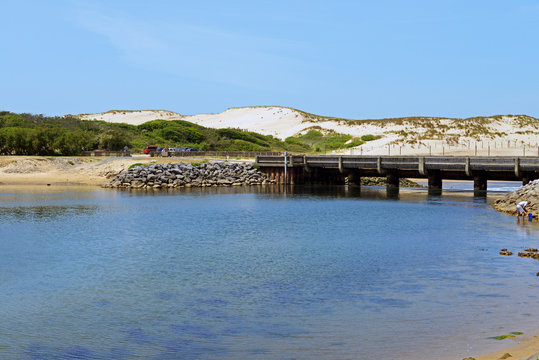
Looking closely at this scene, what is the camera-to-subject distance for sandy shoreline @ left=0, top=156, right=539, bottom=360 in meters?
70.6

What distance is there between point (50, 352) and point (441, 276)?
14.4 metres

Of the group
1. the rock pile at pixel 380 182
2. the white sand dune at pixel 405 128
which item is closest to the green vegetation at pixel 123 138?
the white sand dune at pixel 405 128

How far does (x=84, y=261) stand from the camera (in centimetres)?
2547

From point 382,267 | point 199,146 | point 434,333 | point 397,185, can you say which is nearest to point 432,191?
point 397,185

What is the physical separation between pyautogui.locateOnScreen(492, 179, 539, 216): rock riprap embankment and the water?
148 centimetres

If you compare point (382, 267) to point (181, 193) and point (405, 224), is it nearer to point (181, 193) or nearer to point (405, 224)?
point (405, 224)

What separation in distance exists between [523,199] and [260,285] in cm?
2767

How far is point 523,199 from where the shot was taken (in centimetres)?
4156

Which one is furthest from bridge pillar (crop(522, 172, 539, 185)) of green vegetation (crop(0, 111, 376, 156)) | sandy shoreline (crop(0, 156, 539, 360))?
green vegetation (crop(0, 111, 376, 156))

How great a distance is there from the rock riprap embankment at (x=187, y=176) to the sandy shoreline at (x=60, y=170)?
4.01 m

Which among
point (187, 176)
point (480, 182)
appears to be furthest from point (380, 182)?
point (187, 176)

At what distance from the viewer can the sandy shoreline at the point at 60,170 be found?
232 ft

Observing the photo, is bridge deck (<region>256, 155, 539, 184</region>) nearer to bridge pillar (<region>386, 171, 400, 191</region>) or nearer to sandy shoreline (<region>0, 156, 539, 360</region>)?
bridge pillar (<region>386, 171, 400, 191</region>)

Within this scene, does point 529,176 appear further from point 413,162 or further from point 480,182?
point 413,162
